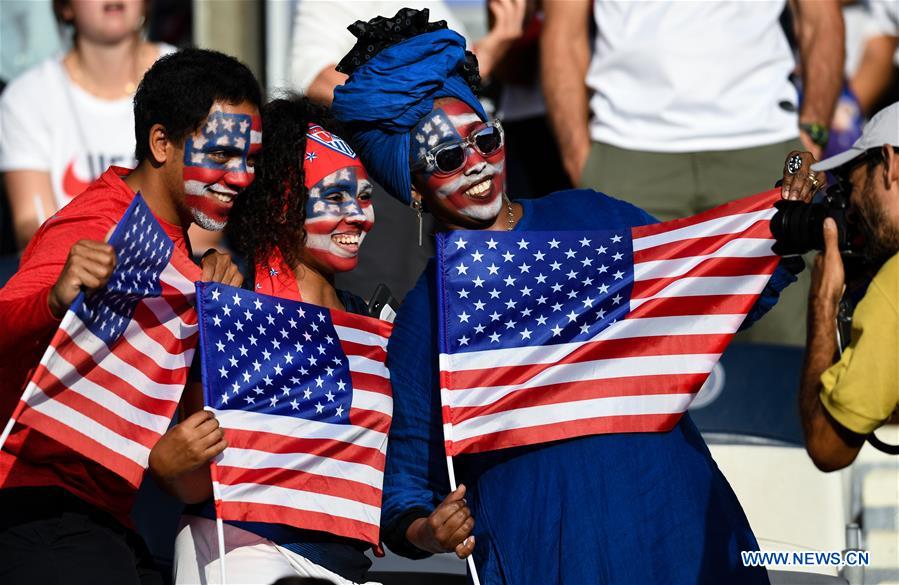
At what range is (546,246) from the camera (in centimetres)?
415

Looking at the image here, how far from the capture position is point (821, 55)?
636 cm

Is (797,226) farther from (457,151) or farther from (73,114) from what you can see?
(73,114)

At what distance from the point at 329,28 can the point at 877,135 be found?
10.2 ft

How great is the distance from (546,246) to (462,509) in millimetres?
804

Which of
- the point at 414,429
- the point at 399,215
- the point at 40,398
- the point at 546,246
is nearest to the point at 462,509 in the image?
the point at 414,429

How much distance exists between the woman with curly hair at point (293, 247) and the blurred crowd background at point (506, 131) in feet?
2.66

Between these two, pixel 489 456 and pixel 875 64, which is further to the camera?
pixel 875 64

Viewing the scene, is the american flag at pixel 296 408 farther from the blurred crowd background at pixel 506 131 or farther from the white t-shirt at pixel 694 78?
the white t-shirt at pixel 694 78

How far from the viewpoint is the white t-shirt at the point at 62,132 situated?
6707 mm

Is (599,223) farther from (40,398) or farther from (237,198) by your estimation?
(40,398)

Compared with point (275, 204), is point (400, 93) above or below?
above

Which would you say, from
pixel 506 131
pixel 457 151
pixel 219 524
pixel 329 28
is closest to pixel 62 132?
pixel 329 28

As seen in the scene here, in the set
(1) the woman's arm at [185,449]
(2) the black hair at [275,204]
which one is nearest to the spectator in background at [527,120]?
(2) the black hair at [275,204]
